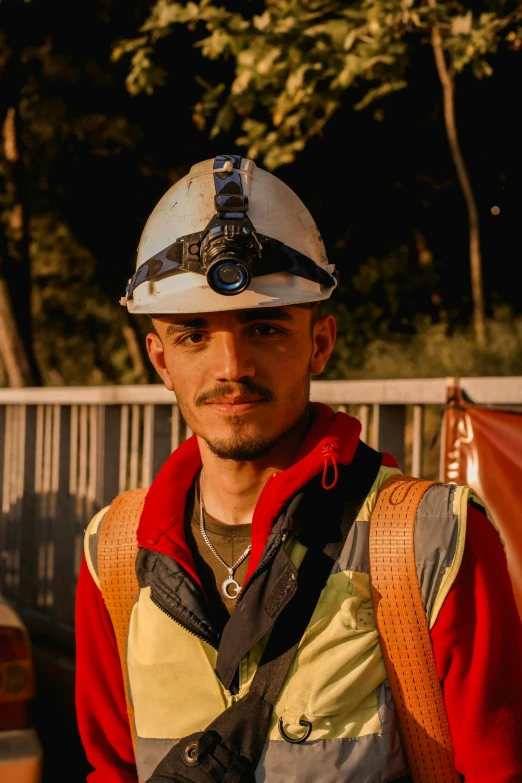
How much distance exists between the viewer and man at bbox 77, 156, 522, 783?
220cm

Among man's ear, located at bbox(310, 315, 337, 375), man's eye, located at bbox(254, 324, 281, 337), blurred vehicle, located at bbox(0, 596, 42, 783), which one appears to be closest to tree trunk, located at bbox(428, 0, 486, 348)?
blurred vehicle, located at bbox(0, 596, 42, 783)

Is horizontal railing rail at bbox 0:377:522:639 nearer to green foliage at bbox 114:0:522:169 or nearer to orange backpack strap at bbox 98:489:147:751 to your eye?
orange backpack strap at bbox 98:489:147:751

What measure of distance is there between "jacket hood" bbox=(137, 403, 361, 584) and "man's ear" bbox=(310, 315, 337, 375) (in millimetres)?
111

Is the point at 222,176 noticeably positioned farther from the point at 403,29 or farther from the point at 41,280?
the point at 41,280

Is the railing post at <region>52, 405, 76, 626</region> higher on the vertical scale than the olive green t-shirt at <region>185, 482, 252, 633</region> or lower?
lower

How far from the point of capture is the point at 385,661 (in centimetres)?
226

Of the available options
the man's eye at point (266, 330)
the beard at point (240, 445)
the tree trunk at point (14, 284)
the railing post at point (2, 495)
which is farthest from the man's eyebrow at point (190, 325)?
the tree trunk at point (14, 284)

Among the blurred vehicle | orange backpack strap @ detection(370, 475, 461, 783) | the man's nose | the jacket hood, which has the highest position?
the man's nose

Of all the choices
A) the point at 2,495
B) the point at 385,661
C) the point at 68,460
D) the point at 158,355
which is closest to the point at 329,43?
the point at 68,460

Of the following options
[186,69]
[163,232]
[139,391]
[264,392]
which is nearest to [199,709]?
[264,392]

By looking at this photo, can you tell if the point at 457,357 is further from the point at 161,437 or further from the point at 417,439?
the point at 417,439

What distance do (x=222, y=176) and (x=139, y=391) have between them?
308cm

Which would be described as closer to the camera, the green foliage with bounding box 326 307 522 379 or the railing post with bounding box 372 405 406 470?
the railing post with bounding box 372 405 406 470

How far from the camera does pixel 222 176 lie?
2.59m
